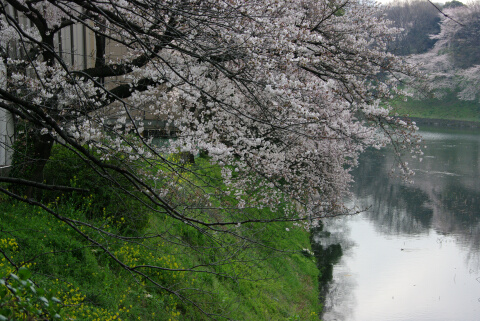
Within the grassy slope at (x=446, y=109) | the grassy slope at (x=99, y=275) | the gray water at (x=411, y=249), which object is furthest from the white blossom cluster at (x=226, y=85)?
the grassy slope at (x=446, y=109)

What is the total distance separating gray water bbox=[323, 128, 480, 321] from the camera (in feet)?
36.0

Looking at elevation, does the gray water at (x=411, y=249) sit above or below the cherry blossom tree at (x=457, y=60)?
below

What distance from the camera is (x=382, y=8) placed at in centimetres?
1175

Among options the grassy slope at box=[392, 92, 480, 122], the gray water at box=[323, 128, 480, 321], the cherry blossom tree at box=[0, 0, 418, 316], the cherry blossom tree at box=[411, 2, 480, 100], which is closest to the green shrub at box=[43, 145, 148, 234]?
the cherry blossom tree at box=[0, 0, 418, 316]

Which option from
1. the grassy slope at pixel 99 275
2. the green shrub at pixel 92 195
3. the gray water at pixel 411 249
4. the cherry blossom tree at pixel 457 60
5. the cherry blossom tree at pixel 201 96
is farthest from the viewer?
the cherry blossom tree at pixel 457 60

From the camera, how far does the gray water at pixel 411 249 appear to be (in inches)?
432

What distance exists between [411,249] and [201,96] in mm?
9567

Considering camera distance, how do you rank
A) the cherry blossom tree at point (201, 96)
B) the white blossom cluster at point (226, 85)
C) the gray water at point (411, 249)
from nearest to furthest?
the cherry blossom tree at point (201, 96), the white blossom cluster at point (226, 85), the gray water at point (411, 249)

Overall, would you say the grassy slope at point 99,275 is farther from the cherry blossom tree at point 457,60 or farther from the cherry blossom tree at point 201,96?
the cherry blossom tree at point 457,60

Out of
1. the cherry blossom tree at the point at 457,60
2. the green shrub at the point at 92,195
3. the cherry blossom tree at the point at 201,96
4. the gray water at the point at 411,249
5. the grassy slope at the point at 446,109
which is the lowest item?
the gray water at the point at 411,249

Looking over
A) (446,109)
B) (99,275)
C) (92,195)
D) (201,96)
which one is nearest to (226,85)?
(201,96)

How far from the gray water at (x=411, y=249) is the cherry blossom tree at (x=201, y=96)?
2253mm

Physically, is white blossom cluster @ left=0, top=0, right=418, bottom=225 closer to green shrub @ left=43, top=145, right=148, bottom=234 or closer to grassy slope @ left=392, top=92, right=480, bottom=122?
green shrub @ left=43, top=145, right=148, bottom=234

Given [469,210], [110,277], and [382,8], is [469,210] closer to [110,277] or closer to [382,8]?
[382,8]
